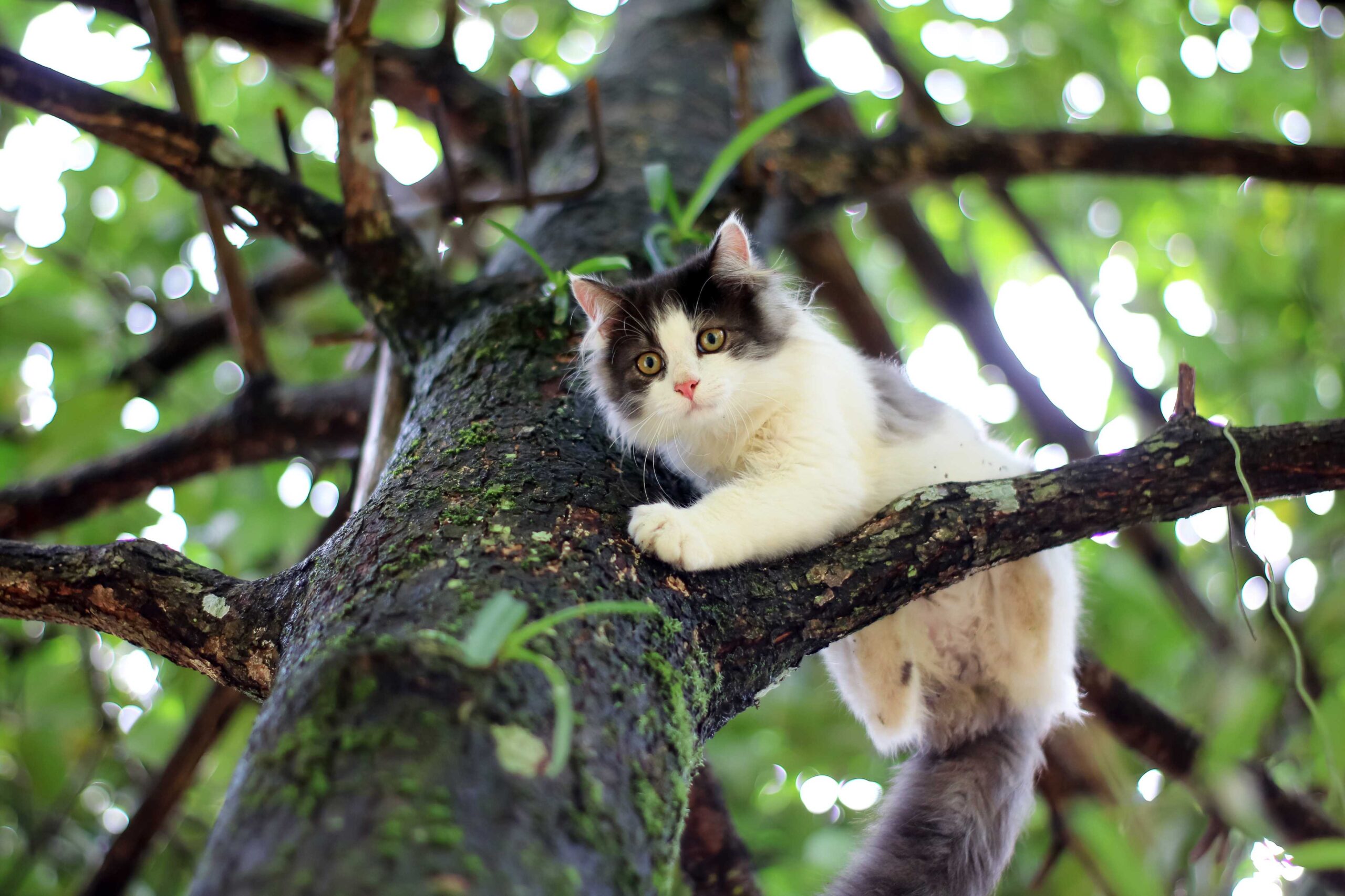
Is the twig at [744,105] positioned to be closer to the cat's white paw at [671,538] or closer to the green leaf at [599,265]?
the green leaf at [599,265]

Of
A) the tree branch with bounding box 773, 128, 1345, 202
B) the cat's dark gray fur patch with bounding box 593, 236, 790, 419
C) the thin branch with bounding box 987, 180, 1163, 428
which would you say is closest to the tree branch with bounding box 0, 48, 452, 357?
the cat's dark gray fur patch with bounding box 593, 236, 790, 419

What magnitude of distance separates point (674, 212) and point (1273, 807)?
86.0 inches

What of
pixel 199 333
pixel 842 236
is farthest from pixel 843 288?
pixel 199 333

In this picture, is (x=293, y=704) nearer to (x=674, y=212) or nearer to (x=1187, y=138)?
(x=674, y=212)

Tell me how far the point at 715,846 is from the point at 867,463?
1011 mm

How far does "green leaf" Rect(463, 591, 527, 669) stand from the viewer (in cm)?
108

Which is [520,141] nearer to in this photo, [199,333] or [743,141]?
[743,141]

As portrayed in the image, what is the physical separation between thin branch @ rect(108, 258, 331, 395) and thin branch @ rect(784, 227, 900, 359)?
6.32 ft

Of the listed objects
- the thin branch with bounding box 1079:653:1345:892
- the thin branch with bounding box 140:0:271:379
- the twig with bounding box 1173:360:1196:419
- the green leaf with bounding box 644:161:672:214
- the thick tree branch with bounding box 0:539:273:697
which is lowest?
the thick tree branch with bounding box 0:539:273:697

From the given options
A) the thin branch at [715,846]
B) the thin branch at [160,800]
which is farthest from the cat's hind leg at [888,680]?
the thin branch at [160,800]

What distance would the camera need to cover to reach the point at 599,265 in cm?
237

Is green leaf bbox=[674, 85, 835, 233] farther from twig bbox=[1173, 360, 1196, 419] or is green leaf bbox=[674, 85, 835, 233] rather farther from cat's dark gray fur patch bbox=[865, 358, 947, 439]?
twig bbox=[1173, 360, 1196, 419]

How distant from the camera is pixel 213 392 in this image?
177 inches

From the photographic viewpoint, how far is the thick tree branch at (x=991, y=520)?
5.45 feet
